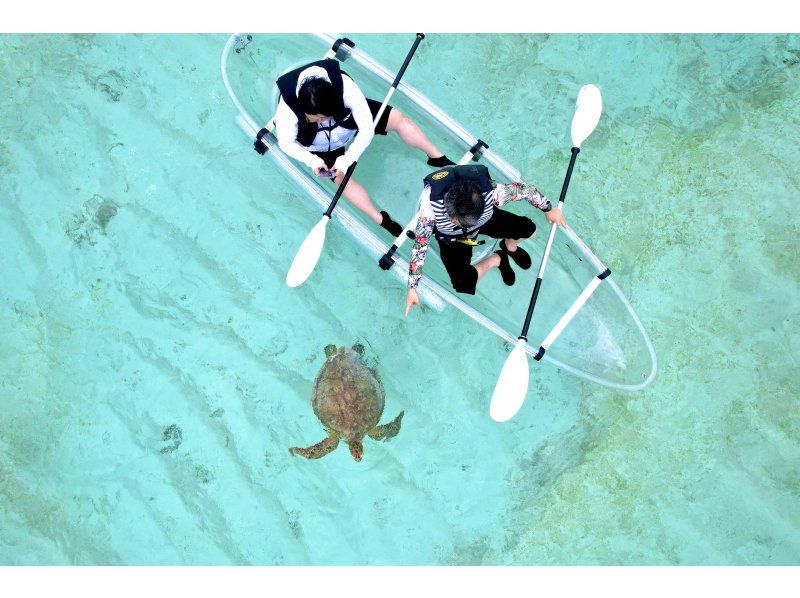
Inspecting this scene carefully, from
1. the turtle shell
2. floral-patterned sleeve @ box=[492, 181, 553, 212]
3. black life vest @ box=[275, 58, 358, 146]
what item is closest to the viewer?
black life vest @ box=[275, 58, 358, 146]

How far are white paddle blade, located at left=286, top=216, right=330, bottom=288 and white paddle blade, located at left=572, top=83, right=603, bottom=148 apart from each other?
5.03 feet

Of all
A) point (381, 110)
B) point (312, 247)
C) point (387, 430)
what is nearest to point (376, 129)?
point (381, 110)

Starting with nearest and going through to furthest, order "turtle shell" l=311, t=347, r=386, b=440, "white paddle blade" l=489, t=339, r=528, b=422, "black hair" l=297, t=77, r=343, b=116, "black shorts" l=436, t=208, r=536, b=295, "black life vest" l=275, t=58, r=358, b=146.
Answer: "black hair" l=297, t=77, r=343, b=116
"black life vest" l=275, t=58, r=358, b=146
"black shorts" l=436, t=208, r=536, b=295
"white paddle blade" l=489, t=339, r=528, b=422
"turtle shell" l=311, t=347, r=386, b=440

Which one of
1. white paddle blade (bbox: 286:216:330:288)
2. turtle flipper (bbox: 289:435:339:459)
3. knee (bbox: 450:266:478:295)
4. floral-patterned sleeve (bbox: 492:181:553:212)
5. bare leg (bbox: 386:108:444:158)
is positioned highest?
floral-patterned sleeve (bbox: 492:181:553:212)

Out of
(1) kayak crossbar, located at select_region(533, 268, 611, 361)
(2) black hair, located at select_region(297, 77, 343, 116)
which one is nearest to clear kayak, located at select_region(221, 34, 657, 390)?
(1) kayak crossbar, located at select_region(533, 268, 611, 361)

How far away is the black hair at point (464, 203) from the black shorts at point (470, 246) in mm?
478

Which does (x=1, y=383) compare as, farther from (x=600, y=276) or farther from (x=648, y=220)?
(x=648, y=220)

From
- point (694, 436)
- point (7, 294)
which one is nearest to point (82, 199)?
point (7, 294)

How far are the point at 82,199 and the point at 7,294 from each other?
767 mm

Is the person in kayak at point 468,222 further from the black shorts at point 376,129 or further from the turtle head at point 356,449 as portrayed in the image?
the turtle head at point 356,449

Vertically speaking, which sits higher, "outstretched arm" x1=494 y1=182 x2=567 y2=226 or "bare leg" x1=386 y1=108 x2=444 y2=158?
"outstretched arm" x1=494 y1=182 x2=567 y2=226

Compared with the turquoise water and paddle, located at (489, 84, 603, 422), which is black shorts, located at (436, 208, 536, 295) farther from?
the turquoise water

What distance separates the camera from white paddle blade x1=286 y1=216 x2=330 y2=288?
3.35 m

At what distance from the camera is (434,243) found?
3.50 m
